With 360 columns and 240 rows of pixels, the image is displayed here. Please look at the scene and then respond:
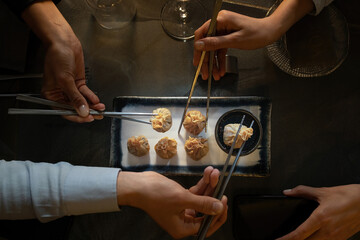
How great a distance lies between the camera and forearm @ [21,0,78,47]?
1520 millimetres

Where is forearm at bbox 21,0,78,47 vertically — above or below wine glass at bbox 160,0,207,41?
below

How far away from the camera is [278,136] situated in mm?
1794

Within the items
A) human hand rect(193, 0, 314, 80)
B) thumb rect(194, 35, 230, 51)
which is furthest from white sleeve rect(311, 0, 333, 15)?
thumb rect(194, 35, 230, 51)

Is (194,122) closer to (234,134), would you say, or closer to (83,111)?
(234,134)

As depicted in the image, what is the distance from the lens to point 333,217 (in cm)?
147

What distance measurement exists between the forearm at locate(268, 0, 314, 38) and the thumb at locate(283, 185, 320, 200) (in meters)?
1.01

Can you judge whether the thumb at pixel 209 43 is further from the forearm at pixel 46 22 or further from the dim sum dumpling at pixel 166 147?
Answer: the forearm at pixel 46 22

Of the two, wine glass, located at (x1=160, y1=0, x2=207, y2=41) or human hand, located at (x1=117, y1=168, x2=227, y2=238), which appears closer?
human hand, located at (x1=117, y1=168, x2=227, y2=238)

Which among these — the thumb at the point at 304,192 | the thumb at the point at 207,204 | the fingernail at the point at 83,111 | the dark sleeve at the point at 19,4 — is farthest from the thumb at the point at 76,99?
the thumb at the point at 304,192

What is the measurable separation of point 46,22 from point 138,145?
38.1 inches

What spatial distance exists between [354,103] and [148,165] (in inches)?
61.7

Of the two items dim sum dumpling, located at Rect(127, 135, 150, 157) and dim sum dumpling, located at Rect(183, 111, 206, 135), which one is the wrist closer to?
dim sum dumpling, located at Rect(127, 135, 150, 157)

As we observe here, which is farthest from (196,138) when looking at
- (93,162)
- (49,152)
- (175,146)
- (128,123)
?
(49,152)

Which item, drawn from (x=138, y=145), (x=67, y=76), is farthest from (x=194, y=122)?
(x=67, y=76)
